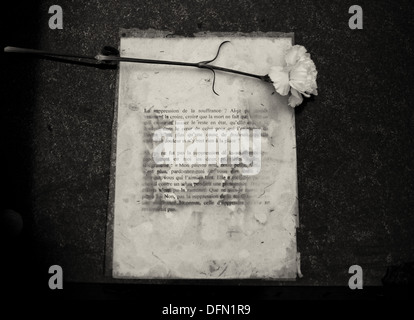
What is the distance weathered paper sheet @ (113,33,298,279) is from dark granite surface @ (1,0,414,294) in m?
0.02

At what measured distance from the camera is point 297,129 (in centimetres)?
52

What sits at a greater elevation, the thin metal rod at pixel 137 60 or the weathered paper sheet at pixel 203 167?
the thin metal rod at pixel 137 60

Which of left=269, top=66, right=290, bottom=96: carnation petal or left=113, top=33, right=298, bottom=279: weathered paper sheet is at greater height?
left=269, top=66, right=290, bottom=96: carnation petal

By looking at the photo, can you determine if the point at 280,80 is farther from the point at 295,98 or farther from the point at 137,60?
the point at 137,60

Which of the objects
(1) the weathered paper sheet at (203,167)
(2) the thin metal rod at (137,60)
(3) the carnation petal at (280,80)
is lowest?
(1) the weathered paper sheet at (203,167)

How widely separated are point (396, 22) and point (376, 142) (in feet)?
0.62

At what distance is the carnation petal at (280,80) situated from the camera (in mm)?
489

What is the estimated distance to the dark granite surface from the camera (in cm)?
51

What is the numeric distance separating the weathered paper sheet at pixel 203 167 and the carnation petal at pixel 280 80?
26 mm

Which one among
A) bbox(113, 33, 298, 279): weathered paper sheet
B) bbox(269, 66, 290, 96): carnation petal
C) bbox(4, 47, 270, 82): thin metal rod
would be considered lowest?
bbox(113, 33, 298, 279): weathered paper sheet

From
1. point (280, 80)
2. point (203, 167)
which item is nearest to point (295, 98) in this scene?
point (280, 80)

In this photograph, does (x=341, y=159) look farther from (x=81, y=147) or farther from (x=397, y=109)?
(x=81, y=147)

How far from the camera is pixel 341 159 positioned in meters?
0.52
